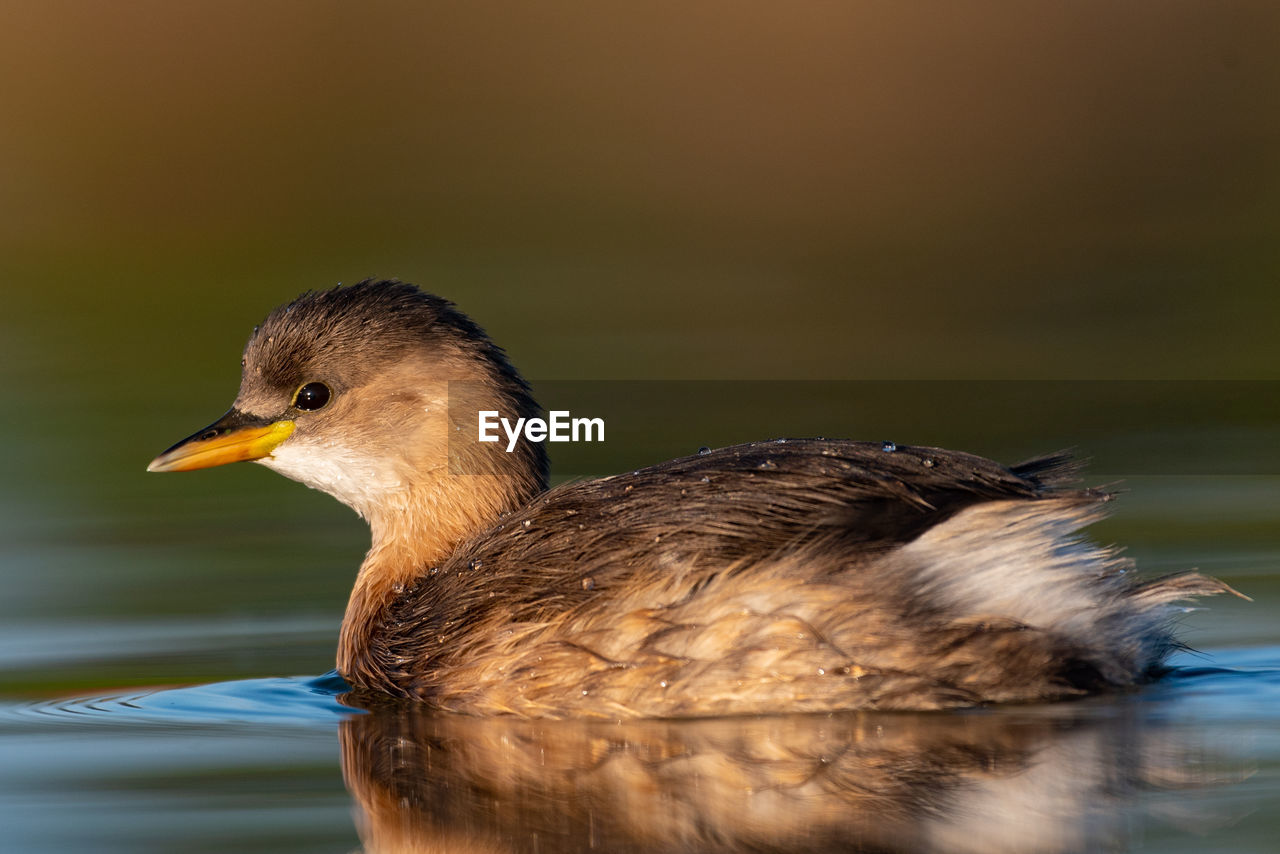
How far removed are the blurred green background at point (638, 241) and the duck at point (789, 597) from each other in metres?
1.11

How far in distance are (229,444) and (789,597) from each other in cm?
253

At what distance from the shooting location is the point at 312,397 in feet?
26.3

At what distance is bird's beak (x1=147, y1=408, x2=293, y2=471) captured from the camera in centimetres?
800

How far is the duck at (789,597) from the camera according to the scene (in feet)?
21.1

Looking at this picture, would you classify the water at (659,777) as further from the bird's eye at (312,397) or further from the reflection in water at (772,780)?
the bird's eye at (312,397)

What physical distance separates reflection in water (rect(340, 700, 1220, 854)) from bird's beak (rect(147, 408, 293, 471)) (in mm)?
1655

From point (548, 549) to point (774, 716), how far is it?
3.09 ft

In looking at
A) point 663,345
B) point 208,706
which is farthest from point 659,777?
point 663,345

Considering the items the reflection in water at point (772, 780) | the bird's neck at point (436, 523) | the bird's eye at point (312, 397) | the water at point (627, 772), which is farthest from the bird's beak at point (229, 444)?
the reflection in water at point (772, 780)

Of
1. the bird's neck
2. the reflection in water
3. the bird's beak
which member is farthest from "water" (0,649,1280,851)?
the bird's beak

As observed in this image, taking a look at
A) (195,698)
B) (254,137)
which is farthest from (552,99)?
(195,698)

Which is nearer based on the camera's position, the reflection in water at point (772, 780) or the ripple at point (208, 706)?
the reflection in water at point (772, 780)

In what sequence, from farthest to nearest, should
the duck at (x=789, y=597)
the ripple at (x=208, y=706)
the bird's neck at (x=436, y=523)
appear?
the bird's neck at (x=436, y=523)
the ripple at (x=208, y=706)
the duck at (x=789, y=597)

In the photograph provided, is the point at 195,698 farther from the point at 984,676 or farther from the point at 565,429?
the point at 565,429
